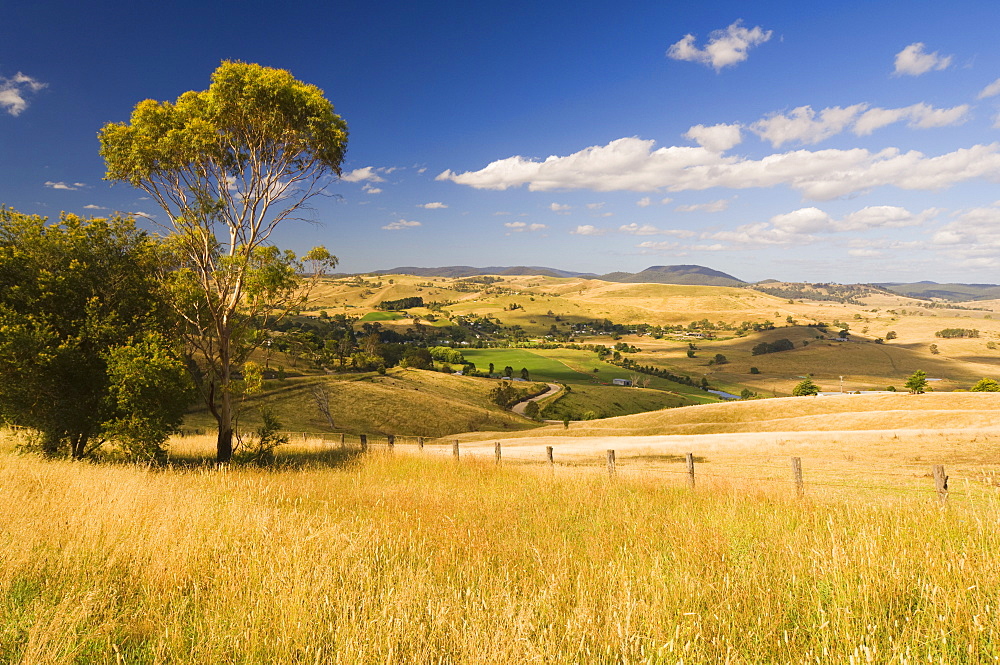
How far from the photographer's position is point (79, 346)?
15930 millimetres

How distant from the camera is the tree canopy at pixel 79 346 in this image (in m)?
15.0

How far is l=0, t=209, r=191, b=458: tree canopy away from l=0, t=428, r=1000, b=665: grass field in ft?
27.0

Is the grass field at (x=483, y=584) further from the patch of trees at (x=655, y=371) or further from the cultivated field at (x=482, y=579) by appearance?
the patch of trees at (x=655, y=371)

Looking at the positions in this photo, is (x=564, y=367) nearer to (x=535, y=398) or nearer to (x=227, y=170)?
(x=535, y=398)

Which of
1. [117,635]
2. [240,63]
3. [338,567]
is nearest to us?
[117,635]

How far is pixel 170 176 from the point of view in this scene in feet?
59.3

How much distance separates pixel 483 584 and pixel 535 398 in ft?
388

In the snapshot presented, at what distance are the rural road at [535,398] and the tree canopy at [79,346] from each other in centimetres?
9314

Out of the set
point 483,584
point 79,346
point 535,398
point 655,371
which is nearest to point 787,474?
point 483,584

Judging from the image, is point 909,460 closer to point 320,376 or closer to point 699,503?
point 699,503

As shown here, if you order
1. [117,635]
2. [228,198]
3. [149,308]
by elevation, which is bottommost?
[117,635]

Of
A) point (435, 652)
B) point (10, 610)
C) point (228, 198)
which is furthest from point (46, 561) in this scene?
point (228, 198)

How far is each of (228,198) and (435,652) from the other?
64.8ft

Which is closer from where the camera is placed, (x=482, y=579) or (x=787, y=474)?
(x=482, y=579)
